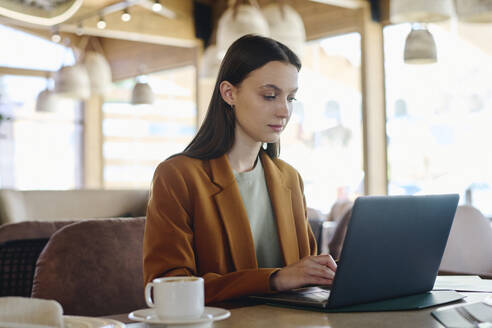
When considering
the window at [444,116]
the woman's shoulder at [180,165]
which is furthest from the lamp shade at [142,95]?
the woman's shoulder at [180,165]

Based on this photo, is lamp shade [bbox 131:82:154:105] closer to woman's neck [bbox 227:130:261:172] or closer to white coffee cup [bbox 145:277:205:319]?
woman's neck [bbox 227:130:261:172]

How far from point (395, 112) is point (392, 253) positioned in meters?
6.46

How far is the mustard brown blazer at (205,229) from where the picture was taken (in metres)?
1.72

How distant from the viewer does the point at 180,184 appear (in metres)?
1.84

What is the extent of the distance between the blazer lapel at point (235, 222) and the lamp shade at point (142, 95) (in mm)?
5826


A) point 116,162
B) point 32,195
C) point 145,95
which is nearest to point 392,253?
point 32,195

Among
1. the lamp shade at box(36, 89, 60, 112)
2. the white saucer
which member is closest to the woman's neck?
the white saucer

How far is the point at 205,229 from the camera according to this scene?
1.85 metres

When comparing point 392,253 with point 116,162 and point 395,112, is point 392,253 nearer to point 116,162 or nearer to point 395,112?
point 395,112

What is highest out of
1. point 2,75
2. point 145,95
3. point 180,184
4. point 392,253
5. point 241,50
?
point 2,75

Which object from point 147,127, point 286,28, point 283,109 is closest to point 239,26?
point 286,28

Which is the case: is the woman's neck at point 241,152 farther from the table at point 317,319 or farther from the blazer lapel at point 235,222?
the table at point 317,319

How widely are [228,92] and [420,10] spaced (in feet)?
7.71

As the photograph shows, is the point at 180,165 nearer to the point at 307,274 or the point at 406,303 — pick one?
the point at 307,274
